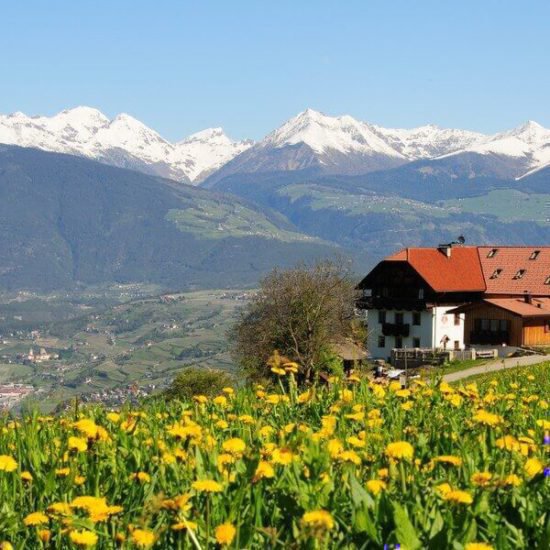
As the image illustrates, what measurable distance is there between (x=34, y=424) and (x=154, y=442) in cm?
156

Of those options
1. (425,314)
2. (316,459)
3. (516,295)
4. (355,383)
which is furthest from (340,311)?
(316,459)

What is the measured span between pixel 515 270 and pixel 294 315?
25.4 m

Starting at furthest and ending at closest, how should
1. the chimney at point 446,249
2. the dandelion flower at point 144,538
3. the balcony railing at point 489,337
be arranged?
the chimney at point 446,249 → the balcony railing at point 489,337 → the dandelion flower at point 144,538

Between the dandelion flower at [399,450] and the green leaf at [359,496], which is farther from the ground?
the dandelion flower at [399,450]

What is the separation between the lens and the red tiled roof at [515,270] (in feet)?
286

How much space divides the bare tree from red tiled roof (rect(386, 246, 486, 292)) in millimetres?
6722

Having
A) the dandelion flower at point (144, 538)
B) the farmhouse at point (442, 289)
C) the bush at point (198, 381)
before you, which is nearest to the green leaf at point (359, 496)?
the dandelion flower at point (144, 538)

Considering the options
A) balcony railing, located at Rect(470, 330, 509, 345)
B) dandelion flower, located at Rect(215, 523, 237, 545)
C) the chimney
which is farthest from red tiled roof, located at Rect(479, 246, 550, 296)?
dandelion flower, located at Rect(215, 523, 237, 545)

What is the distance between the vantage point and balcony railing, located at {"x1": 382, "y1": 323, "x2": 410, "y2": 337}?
88.6 meters

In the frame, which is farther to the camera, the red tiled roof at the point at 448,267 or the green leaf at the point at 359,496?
the red tiled roof at the point at 448,267

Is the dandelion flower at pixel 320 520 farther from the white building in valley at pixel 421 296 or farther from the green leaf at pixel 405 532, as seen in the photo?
the white building in valley at pixel 421 296

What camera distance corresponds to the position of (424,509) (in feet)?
17.9

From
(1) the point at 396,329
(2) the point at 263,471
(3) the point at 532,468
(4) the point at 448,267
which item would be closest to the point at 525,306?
(4) the point at 448,267

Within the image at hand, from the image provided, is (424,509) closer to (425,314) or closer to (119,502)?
(119,502)
